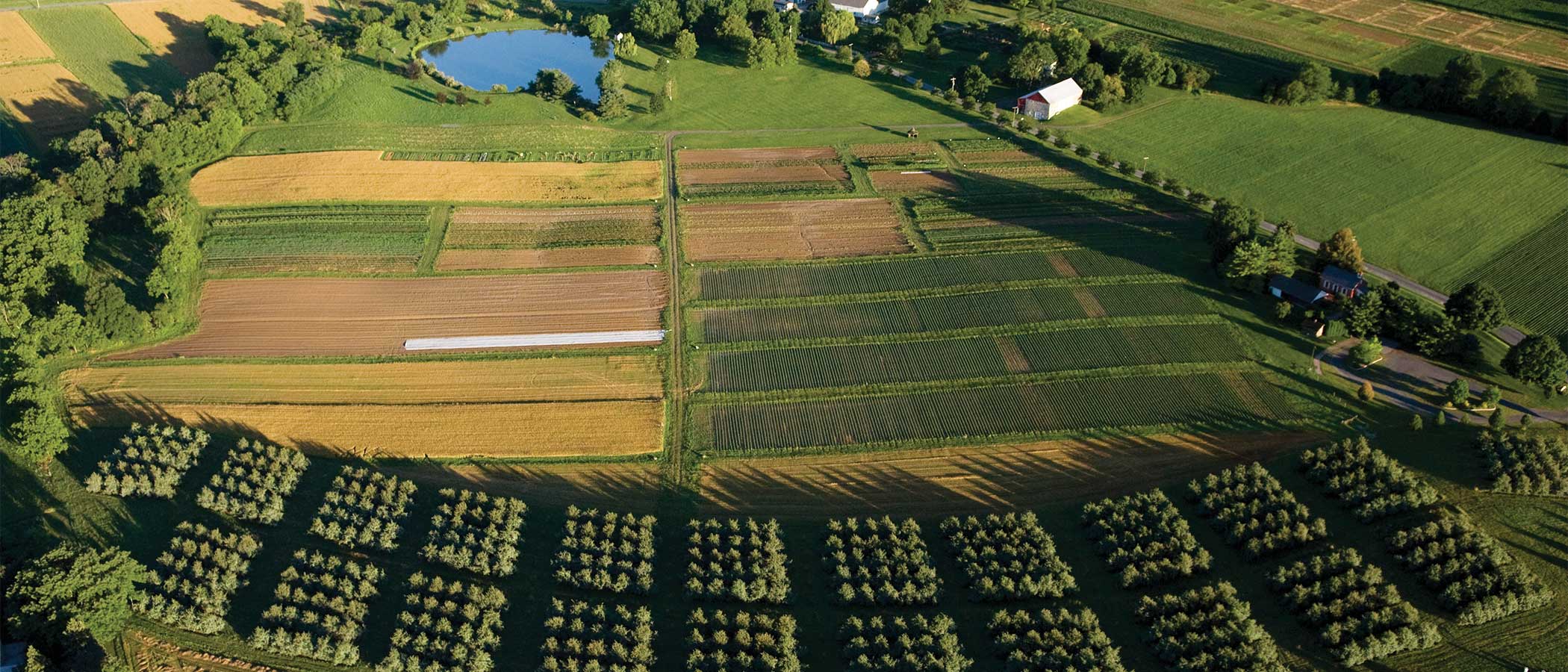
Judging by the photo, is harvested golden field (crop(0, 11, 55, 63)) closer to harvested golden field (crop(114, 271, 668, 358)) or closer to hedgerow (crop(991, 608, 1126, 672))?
harvested golden field (crop(114, 271, 668, 358))

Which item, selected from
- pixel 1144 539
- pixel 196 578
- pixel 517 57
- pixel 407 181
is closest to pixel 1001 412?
pixel 1144 539

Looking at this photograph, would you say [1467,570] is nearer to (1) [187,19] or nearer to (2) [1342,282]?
(2) [1342,282]

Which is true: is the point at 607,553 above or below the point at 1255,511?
below

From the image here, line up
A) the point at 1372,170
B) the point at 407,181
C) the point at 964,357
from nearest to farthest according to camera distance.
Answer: the point at 964,357
the point at 407,181
the point at 1372,170

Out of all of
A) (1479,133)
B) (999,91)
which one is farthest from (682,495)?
(1479,133)

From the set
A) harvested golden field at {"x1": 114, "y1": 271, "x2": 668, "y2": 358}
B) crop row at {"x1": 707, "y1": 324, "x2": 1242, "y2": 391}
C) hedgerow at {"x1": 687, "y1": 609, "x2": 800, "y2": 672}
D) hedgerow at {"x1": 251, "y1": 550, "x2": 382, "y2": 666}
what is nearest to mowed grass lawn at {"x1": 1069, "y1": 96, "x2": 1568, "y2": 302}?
A: crop row at {"x1": 707, "y1": 324, "x2": 1242, "y2": 391}

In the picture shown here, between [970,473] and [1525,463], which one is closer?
[1525,463]
